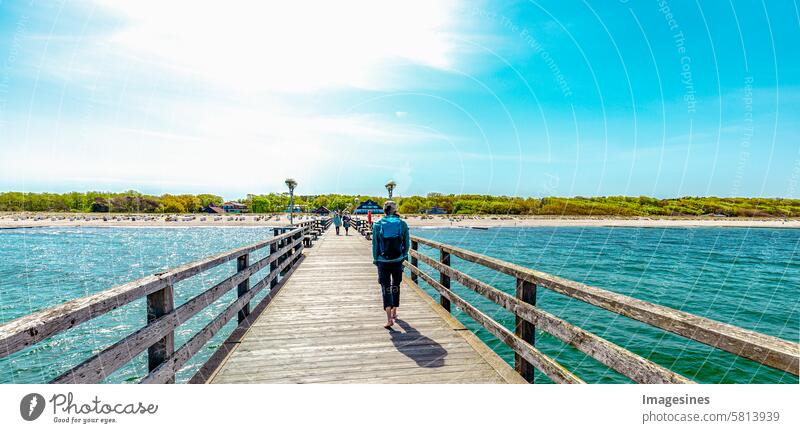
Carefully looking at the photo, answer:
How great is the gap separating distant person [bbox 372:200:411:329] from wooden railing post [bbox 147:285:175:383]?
2.72 meters

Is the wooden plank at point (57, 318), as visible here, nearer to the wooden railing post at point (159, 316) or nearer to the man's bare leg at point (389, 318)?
the wooden railing post at point (159, 316)

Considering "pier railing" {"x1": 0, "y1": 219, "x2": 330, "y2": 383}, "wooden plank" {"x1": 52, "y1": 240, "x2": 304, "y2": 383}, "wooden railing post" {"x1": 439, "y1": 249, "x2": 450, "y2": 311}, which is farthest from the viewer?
"wooden railing post" {"x1": 439, "y1": 249, "x2": 450, "y2": 311}

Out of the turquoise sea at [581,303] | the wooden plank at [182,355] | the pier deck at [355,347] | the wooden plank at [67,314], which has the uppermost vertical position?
the wooden plank at [67,314]

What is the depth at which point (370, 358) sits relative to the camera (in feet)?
14.9

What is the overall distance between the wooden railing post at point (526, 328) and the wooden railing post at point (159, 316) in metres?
3.23

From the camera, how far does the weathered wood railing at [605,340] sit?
1.85 m

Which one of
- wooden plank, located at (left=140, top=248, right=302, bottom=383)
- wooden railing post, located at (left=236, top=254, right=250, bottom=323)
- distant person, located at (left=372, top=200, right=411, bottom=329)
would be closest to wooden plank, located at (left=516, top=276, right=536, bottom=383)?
distant person, located at (left=372, top=200, right=411, bottom=329)

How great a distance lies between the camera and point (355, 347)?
4.91 meters

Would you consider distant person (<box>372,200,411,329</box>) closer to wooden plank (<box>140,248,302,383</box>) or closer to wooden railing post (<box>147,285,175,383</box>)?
wooden plank (<box>140,248,302,383</box>)

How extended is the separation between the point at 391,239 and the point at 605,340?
3.38 metres

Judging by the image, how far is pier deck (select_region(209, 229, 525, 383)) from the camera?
4.04 meters

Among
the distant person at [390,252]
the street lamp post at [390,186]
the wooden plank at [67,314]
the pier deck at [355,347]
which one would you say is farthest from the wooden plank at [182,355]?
the street lamp post at [390,186]
